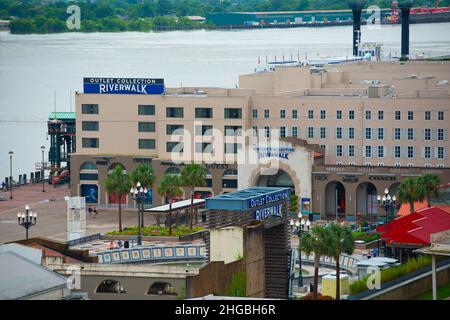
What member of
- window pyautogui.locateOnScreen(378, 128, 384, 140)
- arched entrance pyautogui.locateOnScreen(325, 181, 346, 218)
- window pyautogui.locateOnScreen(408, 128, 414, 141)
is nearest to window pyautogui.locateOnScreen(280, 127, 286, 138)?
window pyautogui.locateOnScreen(378, 128, 384, 140)

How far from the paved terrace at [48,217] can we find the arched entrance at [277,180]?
14.8 ft

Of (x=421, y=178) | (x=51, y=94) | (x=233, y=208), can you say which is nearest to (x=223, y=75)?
(x=51, y=94)

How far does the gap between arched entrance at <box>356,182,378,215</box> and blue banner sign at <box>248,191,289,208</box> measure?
19594 mm

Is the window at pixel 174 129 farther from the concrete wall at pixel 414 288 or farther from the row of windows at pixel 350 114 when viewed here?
the concrete wall at pixel 414 288

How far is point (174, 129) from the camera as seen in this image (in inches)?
2365

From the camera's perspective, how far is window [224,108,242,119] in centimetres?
5953

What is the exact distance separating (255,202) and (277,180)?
2285 centimetres

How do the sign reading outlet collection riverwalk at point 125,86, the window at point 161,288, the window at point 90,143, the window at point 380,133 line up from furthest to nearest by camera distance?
the window at point 90,143, the sign reading outlet collection riverwalk at point 125,86, the window at point 380,133, the window at point 161,288

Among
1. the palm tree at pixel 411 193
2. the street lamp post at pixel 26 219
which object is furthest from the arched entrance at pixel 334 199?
the street lamp post at pixel 26 219

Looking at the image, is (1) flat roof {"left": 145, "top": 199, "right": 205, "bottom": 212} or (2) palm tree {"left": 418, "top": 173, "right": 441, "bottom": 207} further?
(1) flat roof {"left": 145, "top": 199, "right": 205, "bottom": 212}

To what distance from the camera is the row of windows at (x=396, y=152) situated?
5809 cm

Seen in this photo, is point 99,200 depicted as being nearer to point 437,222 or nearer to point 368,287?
point 437,222

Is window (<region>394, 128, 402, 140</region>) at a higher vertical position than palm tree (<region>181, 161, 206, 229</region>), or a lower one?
higher

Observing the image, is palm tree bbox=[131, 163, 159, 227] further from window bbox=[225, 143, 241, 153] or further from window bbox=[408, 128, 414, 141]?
window bbox=[408, 128, 414, 141]
